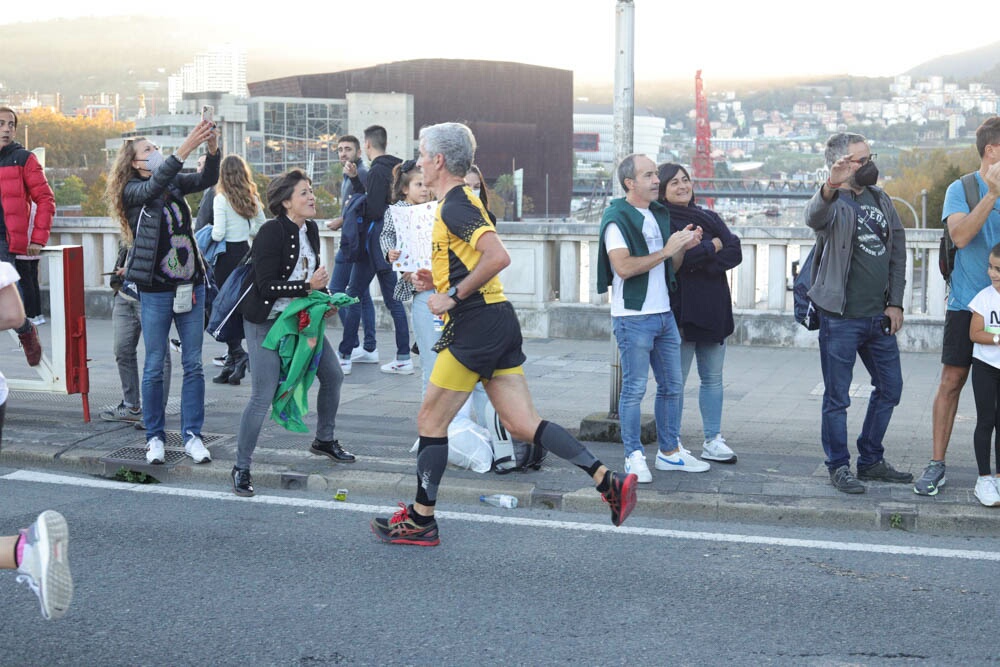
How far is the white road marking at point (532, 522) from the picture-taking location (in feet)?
18.5

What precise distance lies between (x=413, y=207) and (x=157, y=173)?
4.84 feet

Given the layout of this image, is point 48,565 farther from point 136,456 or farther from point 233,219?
point 233,219

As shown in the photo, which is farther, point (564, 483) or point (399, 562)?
point (564, 483)

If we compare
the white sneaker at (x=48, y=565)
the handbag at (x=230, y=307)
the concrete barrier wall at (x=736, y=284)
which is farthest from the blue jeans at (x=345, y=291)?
the white sneaker at (x=48, y=565)

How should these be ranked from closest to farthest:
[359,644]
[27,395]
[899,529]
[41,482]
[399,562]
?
[359,644], [399,562], [899,529], [41,482], [27,395]

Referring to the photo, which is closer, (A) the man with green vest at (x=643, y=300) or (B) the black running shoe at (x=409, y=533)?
(B) the black running shoe at (x=409, y=533)

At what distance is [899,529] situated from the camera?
19.9ft

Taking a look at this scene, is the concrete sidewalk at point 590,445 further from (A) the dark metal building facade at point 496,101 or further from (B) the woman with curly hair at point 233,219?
(A) the dark metal building facade at point 496,101

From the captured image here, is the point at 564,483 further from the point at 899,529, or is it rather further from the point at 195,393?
the point at 195,393

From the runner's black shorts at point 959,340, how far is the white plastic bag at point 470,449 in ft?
8.40

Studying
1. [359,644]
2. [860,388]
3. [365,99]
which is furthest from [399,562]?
[365,99]

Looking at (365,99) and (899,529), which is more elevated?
(365,99)

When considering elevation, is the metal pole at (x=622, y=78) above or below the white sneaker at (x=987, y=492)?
above

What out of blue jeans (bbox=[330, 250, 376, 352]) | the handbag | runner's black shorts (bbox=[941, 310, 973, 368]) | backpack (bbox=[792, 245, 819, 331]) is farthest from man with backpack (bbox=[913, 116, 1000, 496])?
blue jeans (bbox=[330, 250, 376, 352])
